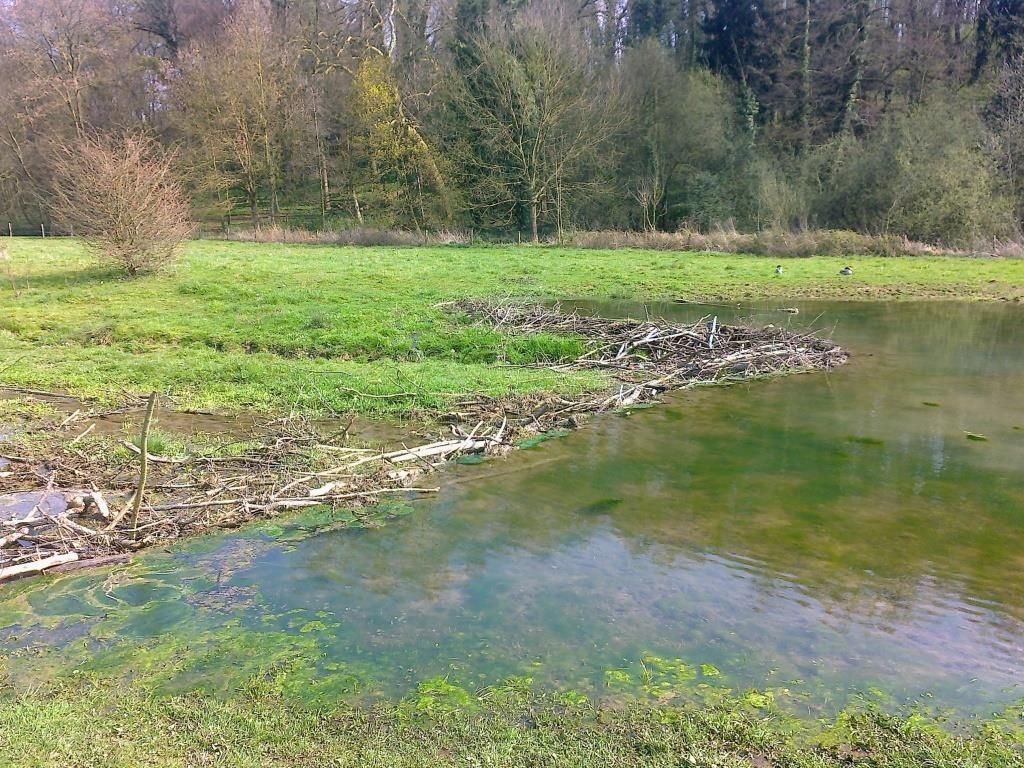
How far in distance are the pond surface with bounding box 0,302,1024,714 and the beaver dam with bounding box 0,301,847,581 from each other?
273 mm

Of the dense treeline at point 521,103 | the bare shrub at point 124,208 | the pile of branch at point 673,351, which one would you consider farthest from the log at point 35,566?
the dense treeline at point 521,103

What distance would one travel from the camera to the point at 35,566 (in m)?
5.92

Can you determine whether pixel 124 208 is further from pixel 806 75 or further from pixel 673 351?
pixel 806 75

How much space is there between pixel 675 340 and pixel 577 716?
10.3m

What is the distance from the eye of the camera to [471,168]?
41.7 metres

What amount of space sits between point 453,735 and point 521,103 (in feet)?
117

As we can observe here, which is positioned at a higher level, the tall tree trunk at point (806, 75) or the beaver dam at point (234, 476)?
the tall tree trunk at point (806, 75)

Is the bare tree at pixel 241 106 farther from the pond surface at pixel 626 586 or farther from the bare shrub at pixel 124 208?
the pond surface at pixel 626 586

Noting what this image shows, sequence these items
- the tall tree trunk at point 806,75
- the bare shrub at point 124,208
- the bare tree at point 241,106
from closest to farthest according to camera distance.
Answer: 1. the bare shrub at point 124,208
2. the bare tree at point 241,106
3. the tall tree trunk at point 806,75

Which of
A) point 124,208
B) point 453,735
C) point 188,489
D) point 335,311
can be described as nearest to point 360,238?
point 124,208

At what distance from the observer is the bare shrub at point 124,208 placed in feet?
65.3

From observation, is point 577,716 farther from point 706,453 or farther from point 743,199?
point 743,199

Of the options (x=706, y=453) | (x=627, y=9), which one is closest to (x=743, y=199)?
(x=627, y=9)

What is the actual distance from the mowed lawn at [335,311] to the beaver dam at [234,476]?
96 centimetres
